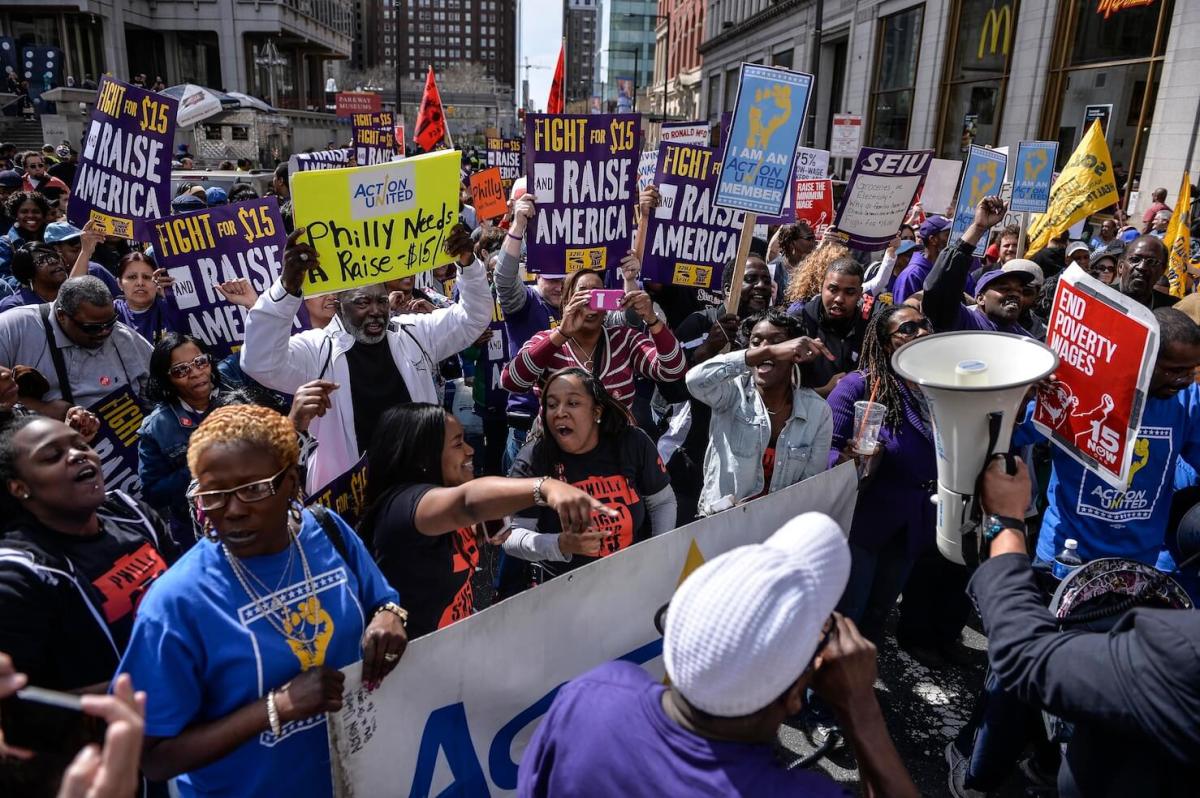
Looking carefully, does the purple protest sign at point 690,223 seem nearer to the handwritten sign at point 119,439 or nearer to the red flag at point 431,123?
the handwritten sign at point 119,439

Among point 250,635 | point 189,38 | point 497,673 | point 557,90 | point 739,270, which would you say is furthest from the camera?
point 189,38

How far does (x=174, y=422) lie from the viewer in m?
3.47

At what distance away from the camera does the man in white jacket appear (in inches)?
135

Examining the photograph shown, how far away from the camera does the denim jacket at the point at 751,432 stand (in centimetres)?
347

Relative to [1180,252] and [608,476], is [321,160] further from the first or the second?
[1180,252]

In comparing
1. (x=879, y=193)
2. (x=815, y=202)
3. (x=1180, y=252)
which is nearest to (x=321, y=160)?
(x=815, y=202)

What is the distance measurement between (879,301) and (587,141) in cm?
240

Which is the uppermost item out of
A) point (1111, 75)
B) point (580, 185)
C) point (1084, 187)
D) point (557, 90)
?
point (1111, 75)

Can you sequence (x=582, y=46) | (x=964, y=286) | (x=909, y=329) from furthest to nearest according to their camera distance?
(x=582, y=46)
(x=964, y=286)
(x=909, y=329)

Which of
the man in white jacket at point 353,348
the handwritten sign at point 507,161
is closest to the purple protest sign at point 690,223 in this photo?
the man in white jacket at point 353,348

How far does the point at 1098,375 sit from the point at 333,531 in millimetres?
2298

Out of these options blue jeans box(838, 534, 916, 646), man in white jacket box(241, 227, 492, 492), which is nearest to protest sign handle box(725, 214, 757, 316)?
man in white jacket box(241, 227, 492, 492)

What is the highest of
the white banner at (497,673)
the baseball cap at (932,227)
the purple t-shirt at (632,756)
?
the baseball cap at (932,227)

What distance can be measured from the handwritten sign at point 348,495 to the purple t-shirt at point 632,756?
125 centimetres
